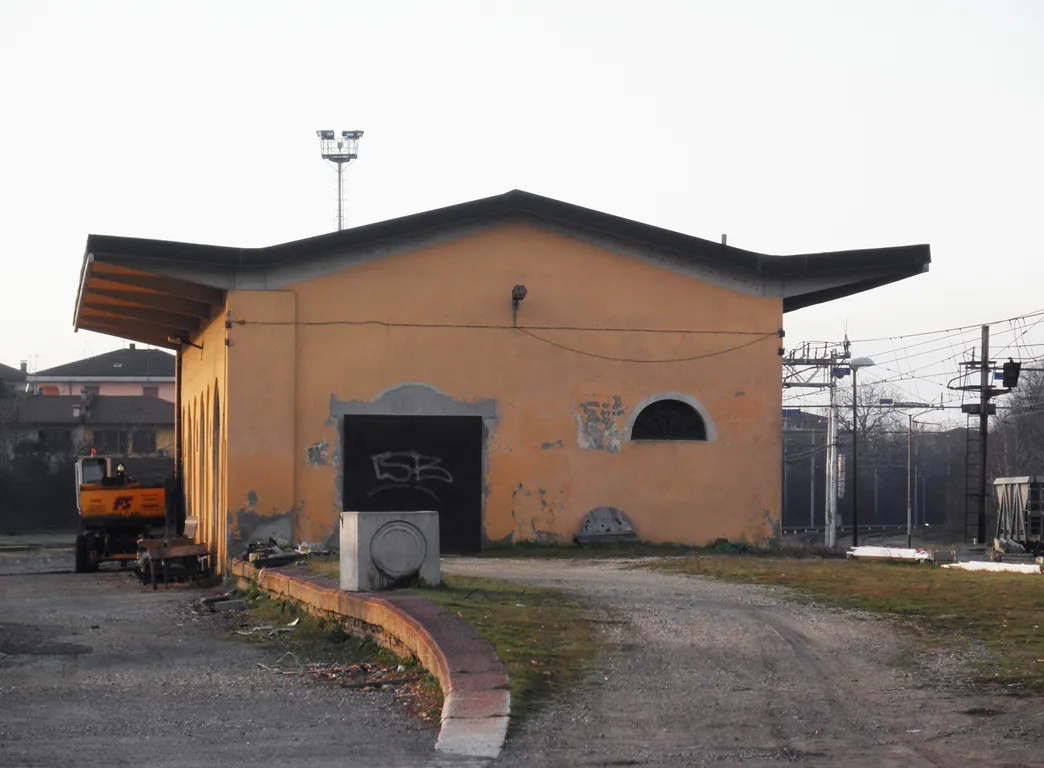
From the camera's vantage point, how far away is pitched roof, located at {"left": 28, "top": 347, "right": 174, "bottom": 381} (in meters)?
96.4

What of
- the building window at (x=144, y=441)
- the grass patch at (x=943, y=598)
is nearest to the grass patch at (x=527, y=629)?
the grass patch at (x=943, y=598)

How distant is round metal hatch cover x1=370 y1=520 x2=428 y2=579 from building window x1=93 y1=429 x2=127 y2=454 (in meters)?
63.0

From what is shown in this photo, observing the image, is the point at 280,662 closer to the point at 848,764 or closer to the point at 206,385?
the point at 848,764

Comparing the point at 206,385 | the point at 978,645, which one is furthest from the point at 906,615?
the point at 206,385

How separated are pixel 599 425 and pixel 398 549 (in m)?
10.1

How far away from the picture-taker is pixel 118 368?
97.2 meters

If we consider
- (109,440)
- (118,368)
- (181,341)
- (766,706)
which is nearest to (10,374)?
(118,368)

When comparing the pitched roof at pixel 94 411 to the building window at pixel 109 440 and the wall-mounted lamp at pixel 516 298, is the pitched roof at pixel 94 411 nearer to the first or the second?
the building window at pixel 109 440

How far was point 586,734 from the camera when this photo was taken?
6.72 metres

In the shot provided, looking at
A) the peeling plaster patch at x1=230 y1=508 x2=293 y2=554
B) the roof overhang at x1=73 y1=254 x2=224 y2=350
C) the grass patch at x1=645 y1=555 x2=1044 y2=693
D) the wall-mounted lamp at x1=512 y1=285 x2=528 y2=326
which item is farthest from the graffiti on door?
the grass patch at x1=645 y1=555 x2=1044 y2=693

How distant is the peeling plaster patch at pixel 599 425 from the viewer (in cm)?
2102

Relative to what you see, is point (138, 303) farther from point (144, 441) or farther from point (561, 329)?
point (144, 441)

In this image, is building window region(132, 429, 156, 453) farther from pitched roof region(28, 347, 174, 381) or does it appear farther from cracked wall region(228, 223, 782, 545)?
cracked wall region(228, 223, 782, 545)

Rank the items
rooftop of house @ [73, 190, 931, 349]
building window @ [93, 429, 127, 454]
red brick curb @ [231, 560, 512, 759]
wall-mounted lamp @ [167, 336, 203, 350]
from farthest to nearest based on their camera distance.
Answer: building window @ [93, 429, 127, 454], wall-mounted lamp @ [167, 336, 203, 350], rooftop of house @ [73, 190, 931, 349], red brick curb @ [231, 560, 512, 759]
